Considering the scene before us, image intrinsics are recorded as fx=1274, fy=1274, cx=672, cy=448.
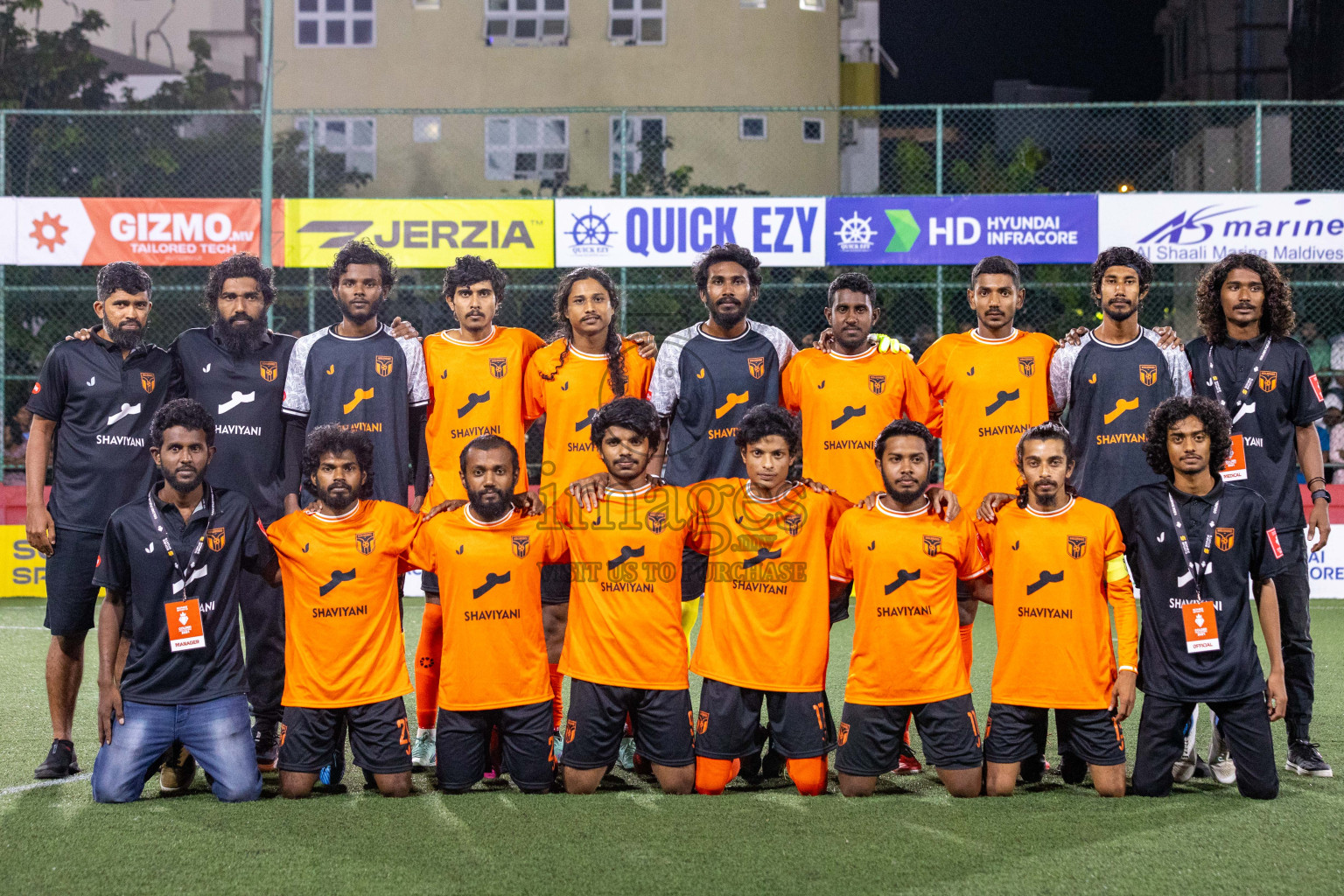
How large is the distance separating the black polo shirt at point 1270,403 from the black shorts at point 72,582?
15.9 feet

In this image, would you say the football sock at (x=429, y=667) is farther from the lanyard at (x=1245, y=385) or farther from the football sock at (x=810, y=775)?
the lanyard at (x=1245, y=385)

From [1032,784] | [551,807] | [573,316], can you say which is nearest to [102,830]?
[551,807]

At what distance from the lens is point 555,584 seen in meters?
5.38

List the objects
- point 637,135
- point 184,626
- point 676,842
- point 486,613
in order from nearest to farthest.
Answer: point 676,842, point 184,626, point 486,613, point 637,135

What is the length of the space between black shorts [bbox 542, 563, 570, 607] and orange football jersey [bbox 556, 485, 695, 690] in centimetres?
35

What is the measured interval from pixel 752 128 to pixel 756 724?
71.6 ft

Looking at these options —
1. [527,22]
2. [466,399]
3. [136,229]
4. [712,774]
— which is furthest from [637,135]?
[712,774]

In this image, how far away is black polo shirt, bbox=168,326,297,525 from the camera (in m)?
5.48

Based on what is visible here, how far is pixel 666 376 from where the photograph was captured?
554 centimetres

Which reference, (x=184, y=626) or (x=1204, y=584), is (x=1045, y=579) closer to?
(x=1204, y=584)

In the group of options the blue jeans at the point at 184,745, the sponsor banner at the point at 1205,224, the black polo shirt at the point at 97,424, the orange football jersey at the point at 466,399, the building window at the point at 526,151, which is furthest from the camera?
the building window at the point at 526,151

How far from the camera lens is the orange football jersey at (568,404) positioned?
217 inches

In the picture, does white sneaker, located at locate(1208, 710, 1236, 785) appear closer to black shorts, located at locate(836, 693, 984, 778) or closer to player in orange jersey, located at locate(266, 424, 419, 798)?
black shorts, located at locate(836, 693, 984, 778)

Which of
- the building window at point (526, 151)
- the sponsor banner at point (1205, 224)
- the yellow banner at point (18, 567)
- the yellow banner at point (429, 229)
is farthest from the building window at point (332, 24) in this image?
the sponsor banner at point (1205, 224)
